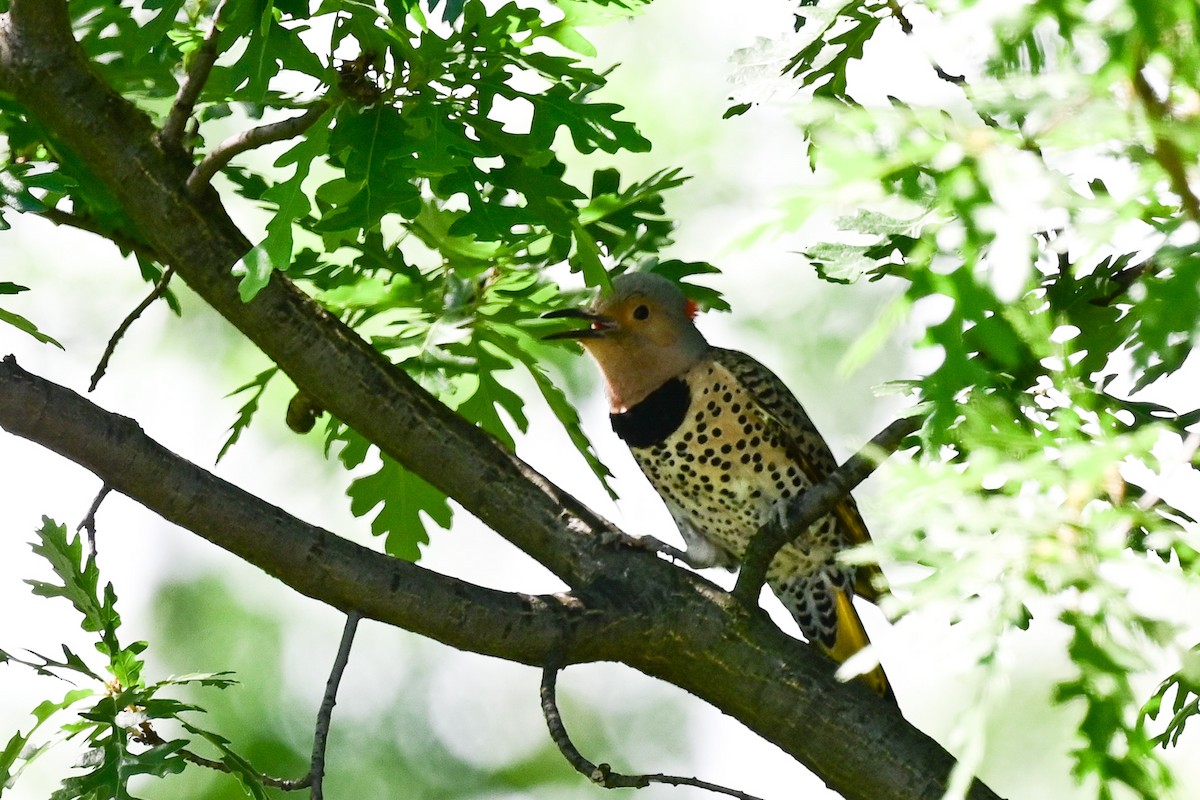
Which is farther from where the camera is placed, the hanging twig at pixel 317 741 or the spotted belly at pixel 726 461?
the spotted belly at pixel 726 461

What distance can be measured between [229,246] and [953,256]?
74.7 inches

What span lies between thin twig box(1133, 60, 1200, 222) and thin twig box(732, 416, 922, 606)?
1.46 meters

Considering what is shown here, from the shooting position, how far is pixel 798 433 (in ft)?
13.5

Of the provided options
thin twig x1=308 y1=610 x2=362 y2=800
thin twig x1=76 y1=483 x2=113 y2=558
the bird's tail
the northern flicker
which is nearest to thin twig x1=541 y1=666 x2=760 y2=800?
thin twig x1=308 y1=610 x2=362 y2=800

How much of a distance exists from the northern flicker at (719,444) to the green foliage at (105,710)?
5.75ft

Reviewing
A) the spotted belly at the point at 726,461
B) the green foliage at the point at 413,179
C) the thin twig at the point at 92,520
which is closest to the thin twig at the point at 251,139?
the green foliage at the point at 413,179

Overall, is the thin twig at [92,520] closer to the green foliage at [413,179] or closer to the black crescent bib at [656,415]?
the green foliage at [413,179]

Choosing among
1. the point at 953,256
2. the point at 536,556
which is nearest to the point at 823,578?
the point at 536,556

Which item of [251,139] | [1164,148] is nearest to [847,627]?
[251,139]

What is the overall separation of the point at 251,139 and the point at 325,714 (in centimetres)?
106

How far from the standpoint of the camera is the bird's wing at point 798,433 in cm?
407

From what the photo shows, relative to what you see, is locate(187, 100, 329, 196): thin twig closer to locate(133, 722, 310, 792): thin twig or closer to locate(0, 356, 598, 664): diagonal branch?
locate(0, 356, 598, 664): diagonal branch

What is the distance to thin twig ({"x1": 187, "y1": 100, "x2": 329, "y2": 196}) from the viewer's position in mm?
2482

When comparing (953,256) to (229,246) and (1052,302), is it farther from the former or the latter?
(229,246)
